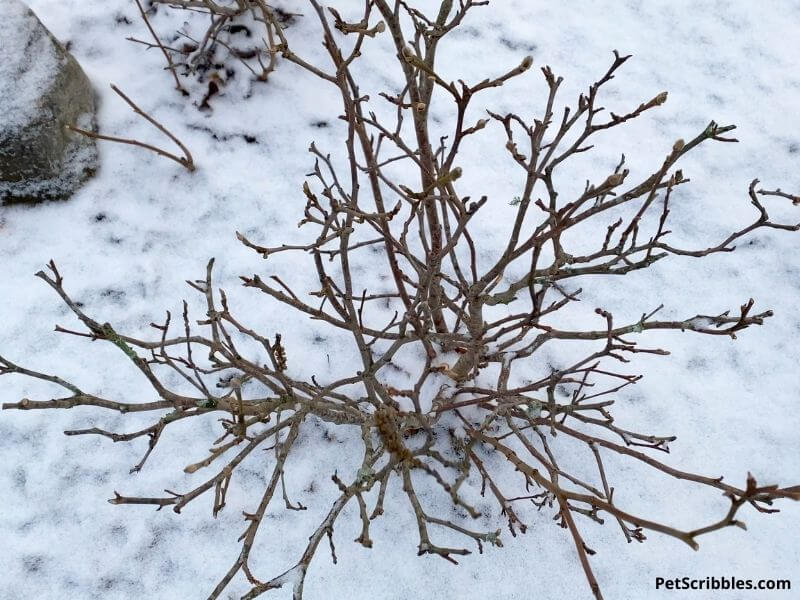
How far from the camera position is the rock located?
2416mm

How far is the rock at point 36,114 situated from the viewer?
7.93 ft

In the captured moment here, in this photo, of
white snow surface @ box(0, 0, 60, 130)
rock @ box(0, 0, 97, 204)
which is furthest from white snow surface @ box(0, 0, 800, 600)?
white snow surface @ box(0, 0, 60, 130)

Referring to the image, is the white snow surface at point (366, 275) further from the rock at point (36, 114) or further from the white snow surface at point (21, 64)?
the white snow surface at point (21, 64)

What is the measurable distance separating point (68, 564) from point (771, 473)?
7.78 feet

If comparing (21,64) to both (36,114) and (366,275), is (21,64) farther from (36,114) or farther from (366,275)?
(366,275)

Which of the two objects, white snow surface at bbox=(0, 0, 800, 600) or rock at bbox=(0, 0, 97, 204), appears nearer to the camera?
white snow surface at bbox=(0, 0, 800, 600)

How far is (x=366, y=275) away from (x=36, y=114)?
1423mm

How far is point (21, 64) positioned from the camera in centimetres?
244

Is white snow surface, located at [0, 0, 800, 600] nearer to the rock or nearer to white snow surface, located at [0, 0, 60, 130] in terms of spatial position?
the rock

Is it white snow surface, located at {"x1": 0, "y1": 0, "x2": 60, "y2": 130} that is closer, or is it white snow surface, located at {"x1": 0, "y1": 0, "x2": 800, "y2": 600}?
white snow surface, located at {"x1": 0, "y1": 0, "x2": 800, "y2": 600}

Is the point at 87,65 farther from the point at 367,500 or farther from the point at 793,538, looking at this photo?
the point at 793,538

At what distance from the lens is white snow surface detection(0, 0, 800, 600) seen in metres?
2.04

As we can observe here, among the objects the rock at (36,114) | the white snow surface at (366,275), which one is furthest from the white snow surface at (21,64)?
the white snow surface at (366,275)

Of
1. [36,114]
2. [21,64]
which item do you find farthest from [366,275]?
[21,64]
